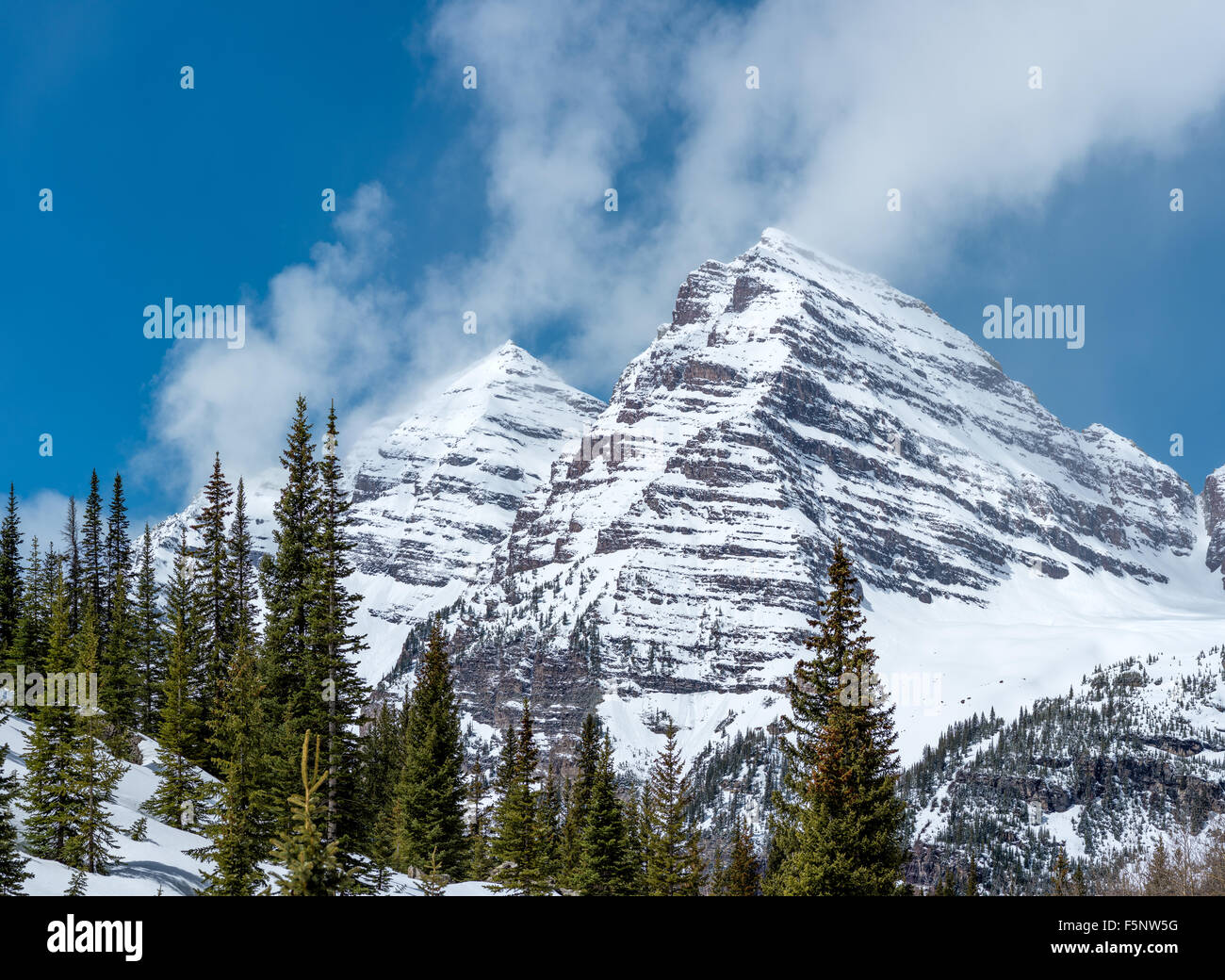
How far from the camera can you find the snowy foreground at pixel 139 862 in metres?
24.0

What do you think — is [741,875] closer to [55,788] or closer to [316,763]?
[55,788]

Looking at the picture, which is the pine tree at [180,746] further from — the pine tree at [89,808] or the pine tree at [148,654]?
the pine tree at [89,808]

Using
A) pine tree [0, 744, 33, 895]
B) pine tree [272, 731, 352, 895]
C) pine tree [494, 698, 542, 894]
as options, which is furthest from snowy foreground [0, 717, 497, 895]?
pine tree [272, 731, 352, 895]

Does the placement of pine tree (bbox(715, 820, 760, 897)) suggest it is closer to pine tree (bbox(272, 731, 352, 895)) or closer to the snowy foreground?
the snowy foreground

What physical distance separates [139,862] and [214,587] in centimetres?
2571

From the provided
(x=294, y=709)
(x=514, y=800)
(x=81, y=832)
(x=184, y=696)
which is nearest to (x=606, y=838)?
(x=514, y=800)

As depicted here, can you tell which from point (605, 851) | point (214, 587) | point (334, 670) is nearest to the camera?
point (334, 670)

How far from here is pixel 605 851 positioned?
46.2m

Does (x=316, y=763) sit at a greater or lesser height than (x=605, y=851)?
greater

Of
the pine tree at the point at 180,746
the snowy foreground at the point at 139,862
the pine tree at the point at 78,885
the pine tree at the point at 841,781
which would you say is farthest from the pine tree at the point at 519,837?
the pine tree at the point at 78,885

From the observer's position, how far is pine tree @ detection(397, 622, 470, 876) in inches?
1772

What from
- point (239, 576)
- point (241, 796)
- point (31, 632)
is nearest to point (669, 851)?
point (241, 796)
